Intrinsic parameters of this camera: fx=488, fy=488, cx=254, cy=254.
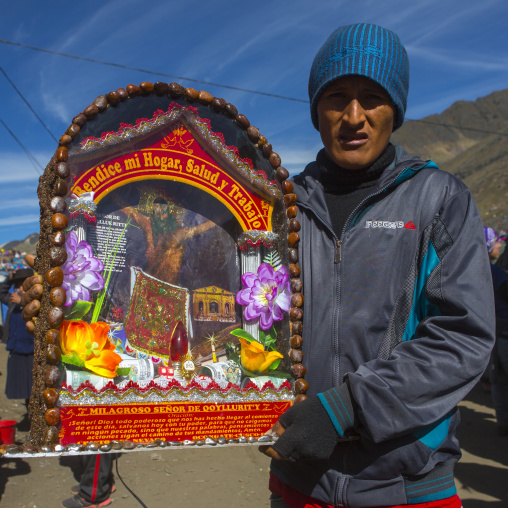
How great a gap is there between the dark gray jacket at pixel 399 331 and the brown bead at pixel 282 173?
192 millimetres

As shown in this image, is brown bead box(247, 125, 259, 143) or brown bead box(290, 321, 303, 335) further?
brown bead box(247, 125, 259, 143)

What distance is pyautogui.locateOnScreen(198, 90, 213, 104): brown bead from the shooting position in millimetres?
1617

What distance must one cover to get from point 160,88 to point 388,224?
841 millimetres

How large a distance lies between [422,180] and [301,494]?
3.14ft

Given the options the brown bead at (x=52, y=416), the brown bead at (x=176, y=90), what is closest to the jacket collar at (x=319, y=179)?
the brown bead at (x=176, y=90)

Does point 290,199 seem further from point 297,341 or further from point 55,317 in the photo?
point 55,317

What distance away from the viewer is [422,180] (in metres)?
1.38

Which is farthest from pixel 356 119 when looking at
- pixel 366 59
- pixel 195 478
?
pixel 195 478

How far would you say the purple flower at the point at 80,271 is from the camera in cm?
145

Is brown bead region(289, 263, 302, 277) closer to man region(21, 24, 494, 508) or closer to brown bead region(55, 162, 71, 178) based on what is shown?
man region(21, 24, 494, 508)

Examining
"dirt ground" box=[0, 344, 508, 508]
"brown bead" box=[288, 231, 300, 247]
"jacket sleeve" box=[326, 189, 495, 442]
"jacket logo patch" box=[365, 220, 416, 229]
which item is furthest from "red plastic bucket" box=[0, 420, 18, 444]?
"jacket logo patch" box=[365, 220, 416, 229]

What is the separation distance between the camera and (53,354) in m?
1.37

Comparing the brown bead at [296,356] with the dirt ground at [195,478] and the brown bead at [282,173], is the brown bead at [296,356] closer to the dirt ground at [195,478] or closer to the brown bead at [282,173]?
the brown bead at [282,173]

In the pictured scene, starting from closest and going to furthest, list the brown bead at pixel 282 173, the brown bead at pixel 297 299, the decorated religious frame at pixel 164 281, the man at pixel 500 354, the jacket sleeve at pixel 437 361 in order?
the jacket sleeve at pixel 437 361 < the decorated religious frame at pixel 164 281 < the brown bead at pixel 297 299 < the brown bead at pixel 282 173 < the man at pixel 500 354
